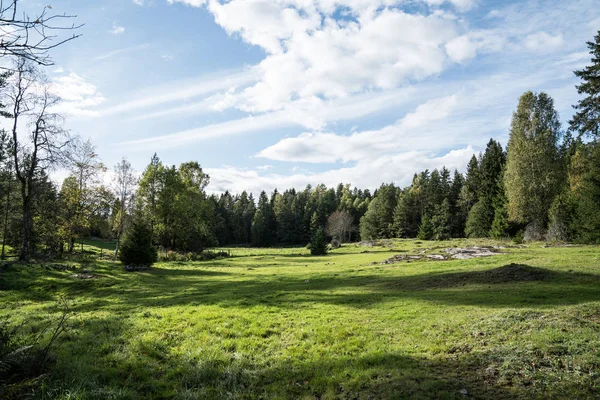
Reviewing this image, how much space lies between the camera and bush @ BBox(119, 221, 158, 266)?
3023 centimetres

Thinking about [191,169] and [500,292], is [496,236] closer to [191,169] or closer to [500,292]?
[500,292]

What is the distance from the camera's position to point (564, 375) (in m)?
6.07

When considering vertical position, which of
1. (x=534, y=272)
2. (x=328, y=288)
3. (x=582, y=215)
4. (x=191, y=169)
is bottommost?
(x=328, y=288)

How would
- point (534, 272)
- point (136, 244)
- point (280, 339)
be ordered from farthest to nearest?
point (136, 244), point (534, 272), point (280, 339)

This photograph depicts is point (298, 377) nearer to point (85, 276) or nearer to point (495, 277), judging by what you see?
point (495, 277)

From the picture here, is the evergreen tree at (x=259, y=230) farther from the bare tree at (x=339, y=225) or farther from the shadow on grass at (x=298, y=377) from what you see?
the shadow on grass at (x=298, y=377)

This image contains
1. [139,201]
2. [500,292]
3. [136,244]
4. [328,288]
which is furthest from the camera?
[139,201]

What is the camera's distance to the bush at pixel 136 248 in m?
30.2

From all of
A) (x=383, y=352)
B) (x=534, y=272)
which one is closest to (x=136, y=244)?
(x=383, y=352)

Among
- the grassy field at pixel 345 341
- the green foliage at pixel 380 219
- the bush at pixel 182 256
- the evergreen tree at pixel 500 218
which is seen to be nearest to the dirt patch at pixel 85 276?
the grassy field at pixel 345 341

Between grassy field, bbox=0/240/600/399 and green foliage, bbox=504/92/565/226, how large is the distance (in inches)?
1169

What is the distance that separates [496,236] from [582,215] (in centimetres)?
2434

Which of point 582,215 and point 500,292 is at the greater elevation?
point 582,215

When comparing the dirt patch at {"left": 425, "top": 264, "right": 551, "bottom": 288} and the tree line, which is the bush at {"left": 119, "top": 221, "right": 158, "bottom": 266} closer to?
the tree line
